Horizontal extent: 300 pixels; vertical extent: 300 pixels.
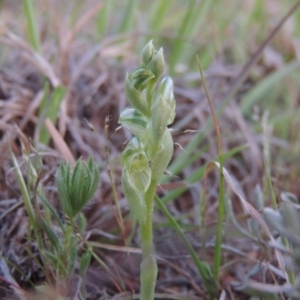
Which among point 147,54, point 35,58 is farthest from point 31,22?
point 147,54

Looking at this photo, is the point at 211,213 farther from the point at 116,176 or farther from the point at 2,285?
the point at 2,285

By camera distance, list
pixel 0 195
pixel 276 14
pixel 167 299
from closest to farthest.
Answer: pixel 167 299 → pixel 0 195 → pixel 276 14

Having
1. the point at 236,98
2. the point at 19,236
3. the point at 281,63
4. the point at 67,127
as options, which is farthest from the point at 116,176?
the point at 281,63

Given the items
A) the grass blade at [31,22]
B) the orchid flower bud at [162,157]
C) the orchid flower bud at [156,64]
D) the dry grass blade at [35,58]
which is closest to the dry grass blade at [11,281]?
the orchid flower bud at [162,157]

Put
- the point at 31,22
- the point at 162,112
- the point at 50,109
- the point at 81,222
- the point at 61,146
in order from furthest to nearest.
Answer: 1. the point at 31,22
2. the point at 50,109
3. the point at 61,146
4. the point at 81,222
5. the point at 162,112

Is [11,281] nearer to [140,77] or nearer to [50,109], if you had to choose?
[140,77]

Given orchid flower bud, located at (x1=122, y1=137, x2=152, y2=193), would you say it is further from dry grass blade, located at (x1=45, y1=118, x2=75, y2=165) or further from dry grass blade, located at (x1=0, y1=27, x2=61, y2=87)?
dry grass blade, located at (x1=0, y1=27, x2=61, y2=87)
